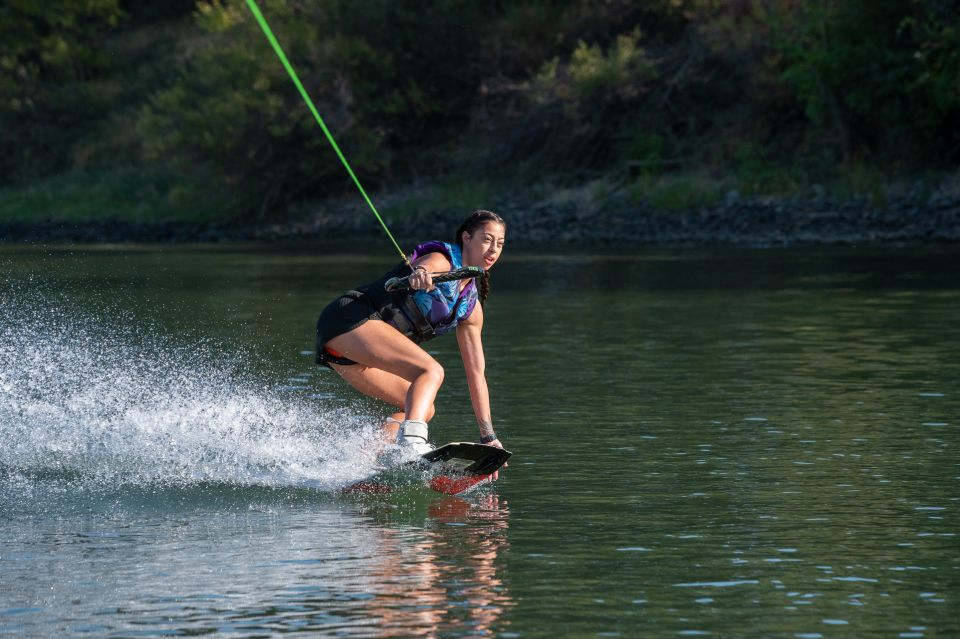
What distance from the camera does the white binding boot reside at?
8859 mm

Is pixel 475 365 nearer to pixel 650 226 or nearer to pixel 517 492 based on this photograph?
pixel 517 492

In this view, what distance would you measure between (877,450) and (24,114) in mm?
57117

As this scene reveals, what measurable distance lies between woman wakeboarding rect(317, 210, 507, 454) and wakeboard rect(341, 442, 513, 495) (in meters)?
0.09

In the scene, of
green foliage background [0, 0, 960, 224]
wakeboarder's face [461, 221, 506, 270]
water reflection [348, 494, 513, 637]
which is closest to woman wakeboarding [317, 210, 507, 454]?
wakeboarder's face [461, 221, 506, 270]

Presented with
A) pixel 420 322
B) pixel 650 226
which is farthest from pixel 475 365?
pixel 650 226

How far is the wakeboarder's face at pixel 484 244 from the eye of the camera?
8789 millimetres

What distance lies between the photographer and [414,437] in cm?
888

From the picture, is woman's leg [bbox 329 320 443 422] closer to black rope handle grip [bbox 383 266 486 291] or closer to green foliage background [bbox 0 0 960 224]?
black rope handle grip [bbox 383 266 486 291]

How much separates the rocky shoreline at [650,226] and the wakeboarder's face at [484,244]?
27.8m

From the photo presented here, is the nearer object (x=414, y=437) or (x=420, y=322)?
(x=414, y=437)

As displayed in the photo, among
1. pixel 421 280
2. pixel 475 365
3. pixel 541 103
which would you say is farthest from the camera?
pixel 541 103

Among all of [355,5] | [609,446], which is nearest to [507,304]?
[609,446]

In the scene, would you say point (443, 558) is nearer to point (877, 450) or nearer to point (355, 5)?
point (877, 450)

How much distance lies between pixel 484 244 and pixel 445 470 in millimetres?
1106
